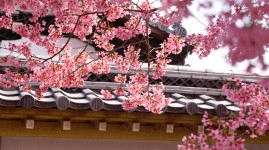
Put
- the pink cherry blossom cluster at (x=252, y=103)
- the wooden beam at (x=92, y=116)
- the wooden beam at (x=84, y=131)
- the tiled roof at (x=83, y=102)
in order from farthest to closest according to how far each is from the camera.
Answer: the wooden beam at (x=84, y=131)
the wooden beam at (x=92, y=116)
the tiled roof at (x=83, y=102)
the pink cherry blossom cluster at (x=252, y=103)

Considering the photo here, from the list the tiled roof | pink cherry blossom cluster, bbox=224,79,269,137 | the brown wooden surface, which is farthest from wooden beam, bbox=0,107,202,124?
pink cherry blossom cluster, bbox=224,79,269,137

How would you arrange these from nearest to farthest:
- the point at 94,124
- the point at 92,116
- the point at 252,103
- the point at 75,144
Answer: the point at 252,103, the point at 92,116, the point at 94,124, the point at 75,144

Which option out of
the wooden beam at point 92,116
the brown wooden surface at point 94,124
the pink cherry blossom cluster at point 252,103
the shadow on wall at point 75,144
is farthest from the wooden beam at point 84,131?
the pink cherry blossom cluster at point 252,103

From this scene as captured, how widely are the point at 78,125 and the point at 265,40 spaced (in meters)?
4.02

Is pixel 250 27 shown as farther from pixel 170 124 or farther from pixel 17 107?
pixel 170 124

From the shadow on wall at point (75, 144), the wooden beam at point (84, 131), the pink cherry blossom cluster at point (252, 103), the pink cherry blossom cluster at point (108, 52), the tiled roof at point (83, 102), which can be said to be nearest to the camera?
the pink cherry blossom cluster at point (252, 103)

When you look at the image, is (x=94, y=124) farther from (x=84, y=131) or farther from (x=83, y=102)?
(x=83, y=102)

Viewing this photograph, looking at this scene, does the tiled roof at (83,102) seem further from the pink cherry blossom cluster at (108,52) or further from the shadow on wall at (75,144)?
the shadow on wall at (75,144)

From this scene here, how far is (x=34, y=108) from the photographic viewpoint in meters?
4.86

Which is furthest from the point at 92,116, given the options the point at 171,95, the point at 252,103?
the point at 252,103

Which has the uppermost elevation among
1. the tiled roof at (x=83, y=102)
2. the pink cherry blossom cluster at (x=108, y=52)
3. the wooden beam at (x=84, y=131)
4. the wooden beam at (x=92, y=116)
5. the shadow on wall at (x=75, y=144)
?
the pink cherry blossom cluster at (x=108, y=52)

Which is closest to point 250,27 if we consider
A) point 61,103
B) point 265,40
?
point 265,40

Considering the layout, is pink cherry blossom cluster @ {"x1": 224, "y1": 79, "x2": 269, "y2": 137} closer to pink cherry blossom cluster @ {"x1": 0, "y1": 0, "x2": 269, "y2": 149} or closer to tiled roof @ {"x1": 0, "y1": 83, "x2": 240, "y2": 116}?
pink cherry blossom cluster @ {"x1": 0, "y1": 0, "x2": 269, "y2": 149}

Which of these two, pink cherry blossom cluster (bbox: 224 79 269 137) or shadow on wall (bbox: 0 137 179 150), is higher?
pink cherry blossom cluster (bbox: 224 79 269 137)
